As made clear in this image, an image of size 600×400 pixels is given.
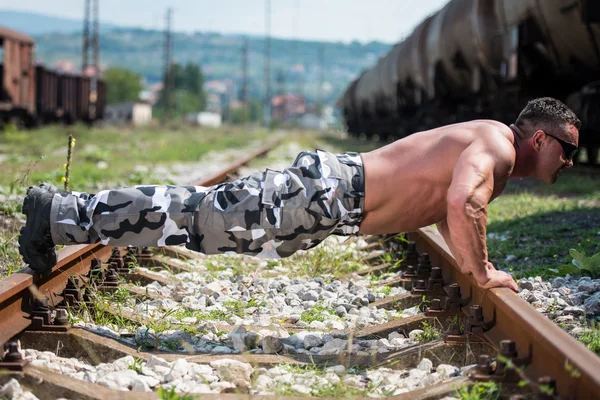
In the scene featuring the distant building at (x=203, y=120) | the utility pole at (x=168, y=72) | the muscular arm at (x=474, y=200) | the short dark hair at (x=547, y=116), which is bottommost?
the distant building at (x=203, y=120)

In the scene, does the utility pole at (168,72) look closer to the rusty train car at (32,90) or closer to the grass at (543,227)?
the rusty train car at (32,90)

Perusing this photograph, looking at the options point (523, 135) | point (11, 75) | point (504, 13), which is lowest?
point (11, 75)

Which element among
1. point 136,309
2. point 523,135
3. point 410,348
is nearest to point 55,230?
point 136,309

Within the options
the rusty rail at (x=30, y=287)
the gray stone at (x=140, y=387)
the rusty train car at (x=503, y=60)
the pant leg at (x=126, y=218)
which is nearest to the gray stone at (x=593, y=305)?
the pant leg at (x=126, y=218)

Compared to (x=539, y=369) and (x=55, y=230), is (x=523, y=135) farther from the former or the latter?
(x=55, y=230)

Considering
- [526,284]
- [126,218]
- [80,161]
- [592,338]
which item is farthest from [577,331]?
[80,161]

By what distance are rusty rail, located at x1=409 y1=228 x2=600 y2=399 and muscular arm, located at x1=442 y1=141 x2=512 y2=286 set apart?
0.15m

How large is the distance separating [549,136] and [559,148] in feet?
0.21

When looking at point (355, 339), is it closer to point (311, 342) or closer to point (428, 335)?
point (311, 342)

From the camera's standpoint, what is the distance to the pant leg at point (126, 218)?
11.3ft

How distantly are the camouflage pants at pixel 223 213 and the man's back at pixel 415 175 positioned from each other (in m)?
0.09

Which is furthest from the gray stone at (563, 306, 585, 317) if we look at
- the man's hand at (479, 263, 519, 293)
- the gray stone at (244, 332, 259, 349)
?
the gray stone at (244, 332, 259, 349)

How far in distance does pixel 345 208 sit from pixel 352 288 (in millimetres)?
1009

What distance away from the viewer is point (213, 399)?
258 cm
